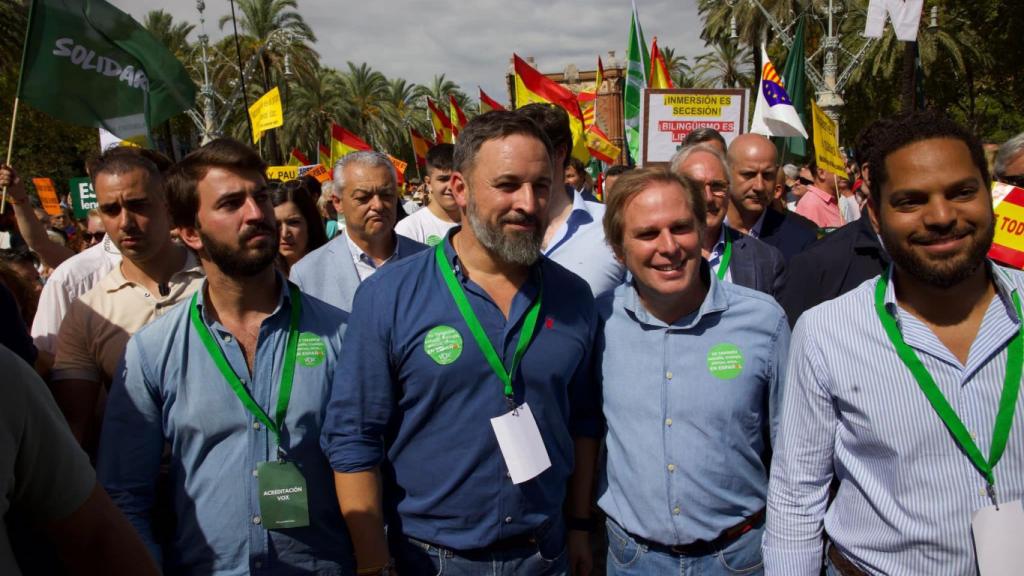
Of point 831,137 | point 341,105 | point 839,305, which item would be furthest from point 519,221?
point 341,105

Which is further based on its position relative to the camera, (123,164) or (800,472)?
(123,164)

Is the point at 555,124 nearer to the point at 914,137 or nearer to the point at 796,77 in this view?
the point at 914,137

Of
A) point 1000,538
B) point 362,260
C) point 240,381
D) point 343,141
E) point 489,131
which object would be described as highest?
point 343,141

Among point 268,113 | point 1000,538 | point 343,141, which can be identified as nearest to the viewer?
point 1000,538

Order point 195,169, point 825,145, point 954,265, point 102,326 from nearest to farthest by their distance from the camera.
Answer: point 954,265, point 195,169, point 102,326, point 825,145

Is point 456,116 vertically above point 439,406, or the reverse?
point 456,116

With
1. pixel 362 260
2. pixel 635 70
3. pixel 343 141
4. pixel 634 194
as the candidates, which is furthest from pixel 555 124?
pixel 343 141

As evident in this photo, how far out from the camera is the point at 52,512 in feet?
5.20

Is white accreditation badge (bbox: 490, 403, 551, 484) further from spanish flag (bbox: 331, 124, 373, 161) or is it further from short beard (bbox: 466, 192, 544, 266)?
spanish flag (bbox: 331, 124, 373, 161)

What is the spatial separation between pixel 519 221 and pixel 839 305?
42.0 inches

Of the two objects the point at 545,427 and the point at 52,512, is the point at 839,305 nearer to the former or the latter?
the point at 545,427

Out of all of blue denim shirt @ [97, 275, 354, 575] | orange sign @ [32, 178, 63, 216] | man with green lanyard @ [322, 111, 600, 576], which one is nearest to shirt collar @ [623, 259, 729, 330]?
man with green lanyard @ [322, 111, 600, 576]

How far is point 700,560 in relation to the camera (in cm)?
263

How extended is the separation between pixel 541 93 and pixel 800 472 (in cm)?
900
